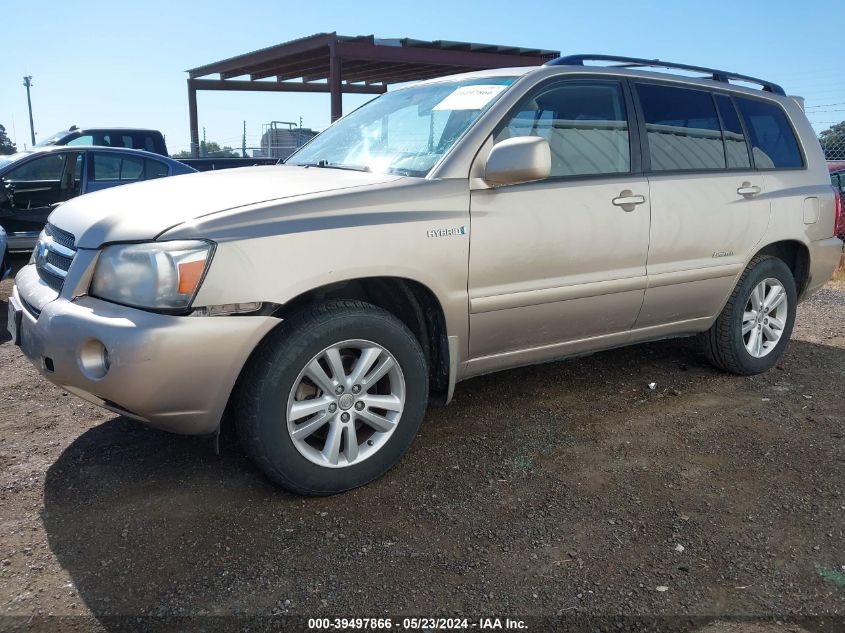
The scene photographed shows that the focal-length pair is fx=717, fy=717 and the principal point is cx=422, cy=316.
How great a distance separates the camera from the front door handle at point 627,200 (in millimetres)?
3635

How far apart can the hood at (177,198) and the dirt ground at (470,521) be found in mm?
1073

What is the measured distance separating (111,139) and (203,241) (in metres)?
11.1

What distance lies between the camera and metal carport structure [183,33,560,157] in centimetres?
1556

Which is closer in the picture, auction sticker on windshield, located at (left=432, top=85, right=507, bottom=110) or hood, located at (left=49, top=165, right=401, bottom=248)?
hood, located at (left=49, top=165, right=401, bottom=248)

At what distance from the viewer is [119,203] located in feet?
9.71

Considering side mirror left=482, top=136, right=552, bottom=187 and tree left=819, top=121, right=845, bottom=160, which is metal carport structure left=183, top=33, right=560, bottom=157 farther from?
side mirror left=482, top=136, right=552, bottom=187

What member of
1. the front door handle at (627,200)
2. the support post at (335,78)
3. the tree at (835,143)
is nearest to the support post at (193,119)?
the support post at (335,78)

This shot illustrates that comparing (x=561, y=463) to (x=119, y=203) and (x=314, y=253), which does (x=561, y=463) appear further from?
(x=119, y=203)

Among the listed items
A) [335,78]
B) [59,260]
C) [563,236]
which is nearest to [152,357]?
[59,260]

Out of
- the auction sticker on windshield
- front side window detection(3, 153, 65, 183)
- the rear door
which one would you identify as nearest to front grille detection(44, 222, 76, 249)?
the auction sticker on windshield

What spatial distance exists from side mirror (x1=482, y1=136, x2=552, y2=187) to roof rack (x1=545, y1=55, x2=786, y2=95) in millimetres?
811

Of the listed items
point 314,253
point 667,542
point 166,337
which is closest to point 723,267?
point 667,542

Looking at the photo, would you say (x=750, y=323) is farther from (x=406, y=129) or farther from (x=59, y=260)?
(x=59, y=260)

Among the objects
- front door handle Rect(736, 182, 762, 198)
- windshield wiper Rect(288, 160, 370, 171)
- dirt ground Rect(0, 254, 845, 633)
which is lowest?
dirt ground Rect(0, 254, 845, 633)
